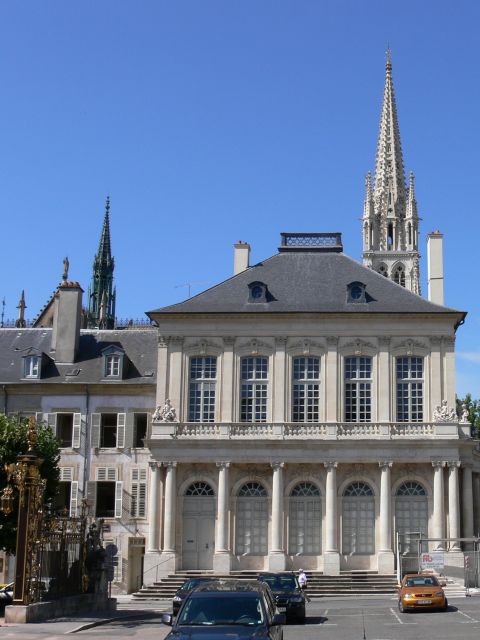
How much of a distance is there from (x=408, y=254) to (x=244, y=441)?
67.2 metres

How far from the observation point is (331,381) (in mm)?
43969

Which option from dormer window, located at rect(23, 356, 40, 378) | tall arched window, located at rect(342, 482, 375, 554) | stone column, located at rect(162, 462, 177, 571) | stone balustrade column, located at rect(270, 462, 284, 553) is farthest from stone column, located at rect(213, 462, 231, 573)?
dormer window, located at rect(23, 356, 40, 378)

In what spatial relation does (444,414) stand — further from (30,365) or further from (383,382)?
(30,365)

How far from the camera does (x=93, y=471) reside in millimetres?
46875

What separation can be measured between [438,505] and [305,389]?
25.3 feet

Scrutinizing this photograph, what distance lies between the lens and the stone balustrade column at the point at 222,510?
140ft

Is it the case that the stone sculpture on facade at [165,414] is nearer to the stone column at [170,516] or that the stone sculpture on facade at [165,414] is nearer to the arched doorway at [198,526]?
the stone column at [170,516]

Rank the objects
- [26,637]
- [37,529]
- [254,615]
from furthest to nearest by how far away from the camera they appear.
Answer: [37,529]
[26,637]
[254,615]

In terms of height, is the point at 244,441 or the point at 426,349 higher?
the point at 426,349

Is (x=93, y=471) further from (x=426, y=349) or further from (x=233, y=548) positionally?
(x=426, y=349)

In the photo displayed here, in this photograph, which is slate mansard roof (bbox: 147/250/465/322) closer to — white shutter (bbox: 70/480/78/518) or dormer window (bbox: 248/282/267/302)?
dormer window (bbox: 248/282/267/302)

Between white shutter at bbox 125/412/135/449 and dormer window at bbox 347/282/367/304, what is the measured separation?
11.9 meters

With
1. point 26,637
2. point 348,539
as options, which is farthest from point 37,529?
point 348,539

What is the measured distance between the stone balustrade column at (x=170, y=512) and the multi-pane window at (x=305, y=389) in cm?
606
